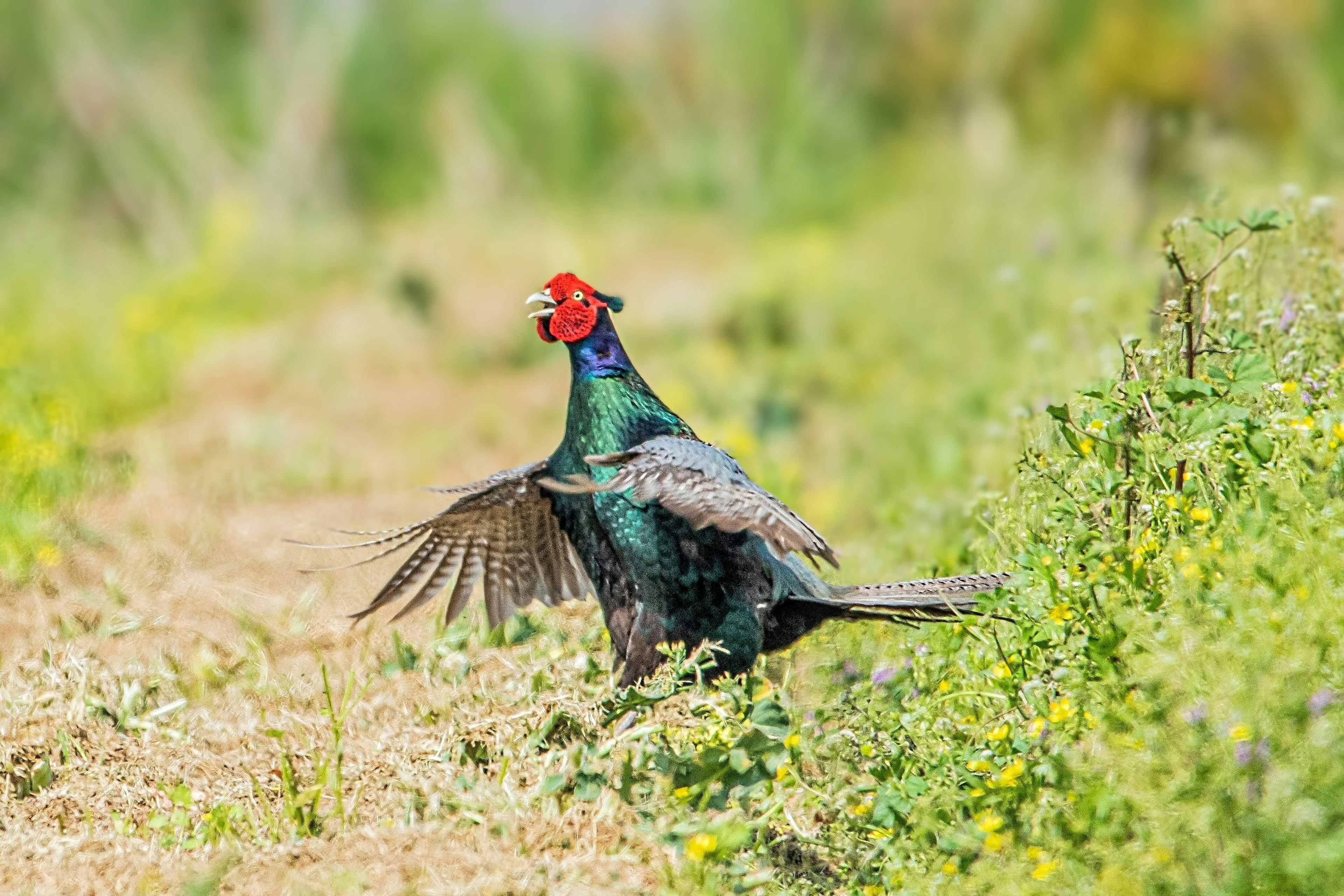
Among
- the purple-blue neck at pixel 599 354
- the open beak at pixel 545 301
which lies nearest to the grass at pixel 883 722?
the purple-blue neck at pixel 599 354

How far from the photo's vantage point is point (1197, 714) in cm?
265

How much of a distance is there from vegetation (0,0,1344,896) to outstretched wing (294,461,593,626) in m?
0.14

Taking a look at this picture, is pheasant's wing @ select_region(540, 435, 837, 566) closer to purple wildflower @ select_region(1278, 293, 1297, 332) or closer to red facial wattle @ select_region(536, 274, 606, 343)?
red facial wattle @ select_region(536, 274, 606, 343)

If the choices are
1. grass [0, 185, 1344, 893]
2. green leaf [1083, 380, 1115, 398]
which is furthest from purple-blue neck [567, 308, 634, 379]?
green leaf [1083, 380, 1115, 398]

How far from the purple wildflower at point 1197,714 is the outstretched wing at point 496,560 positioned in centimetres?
193

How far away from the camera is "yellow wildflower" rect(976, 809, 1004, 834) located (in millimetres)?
2861

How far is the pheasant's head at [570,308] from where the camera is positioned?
380cm

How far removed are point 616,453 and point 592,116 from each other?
10.6 meters

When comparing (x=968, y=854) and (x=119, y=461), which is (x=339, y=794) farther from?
(x=119, y=461)

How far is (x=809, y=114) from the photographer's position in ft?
39.3

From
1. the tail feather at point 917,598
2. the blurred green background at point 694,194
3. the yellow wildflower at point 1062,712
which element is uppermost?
the blurred green background at point 694,194

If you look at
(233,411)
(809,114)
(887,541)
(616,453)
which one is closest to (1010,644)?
(616,453)

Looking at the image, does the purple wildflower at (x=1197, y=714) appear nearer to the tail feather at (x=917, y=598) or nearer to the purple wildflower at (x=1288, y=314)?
the tail feather at (x=917, y=598)

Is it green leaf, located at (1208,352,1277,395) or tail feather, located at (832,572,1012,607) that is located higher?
green leaf, located at (1208,352,1277,395)
